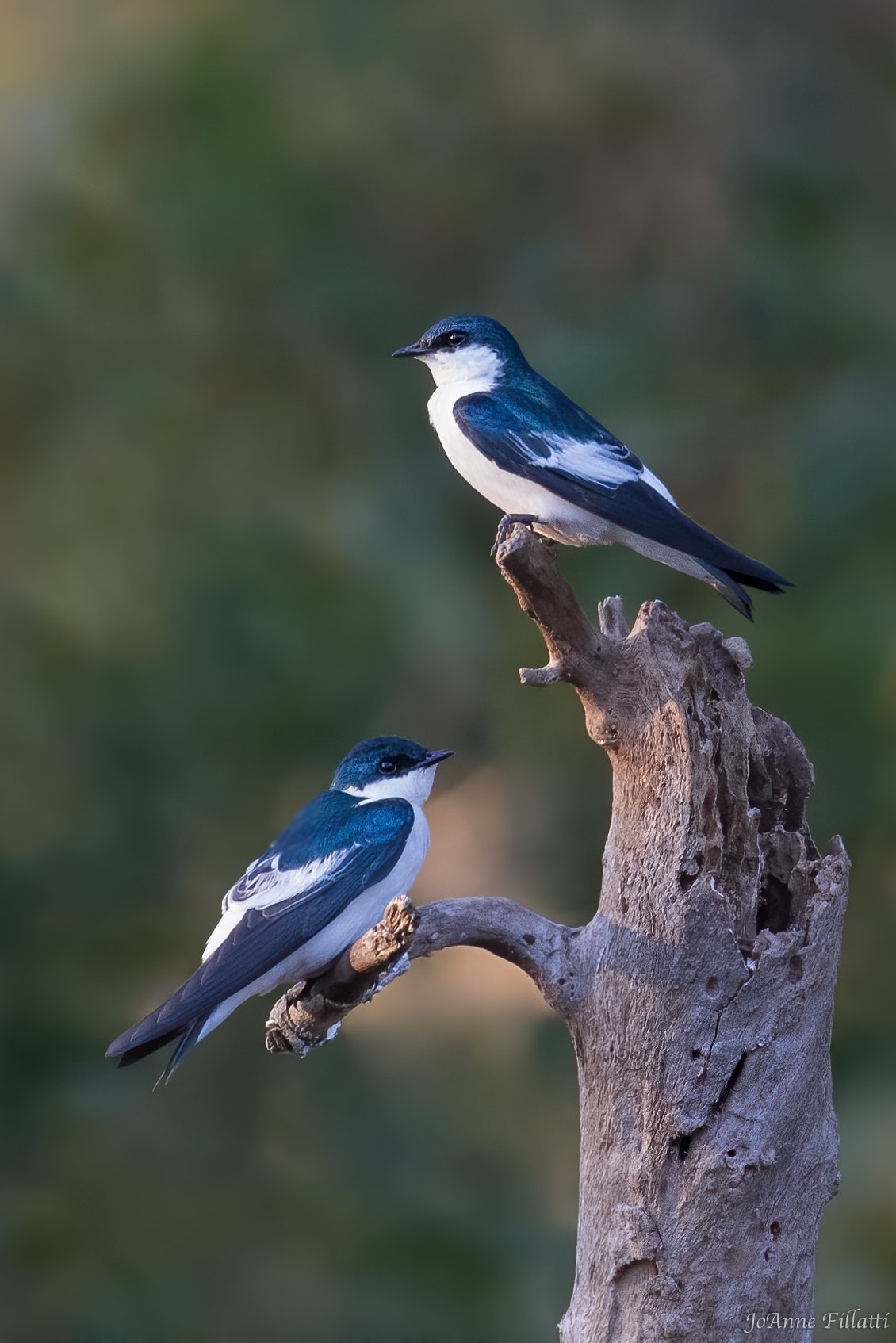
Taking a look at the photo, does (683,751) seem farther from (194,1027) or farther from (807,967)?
(194,1027)

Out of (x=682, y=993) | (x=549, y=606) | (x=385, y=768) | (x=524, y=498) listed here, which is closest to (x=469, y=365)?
(x=524, y=498)

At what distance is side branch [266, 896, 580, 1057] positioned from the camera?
1946 millimetres

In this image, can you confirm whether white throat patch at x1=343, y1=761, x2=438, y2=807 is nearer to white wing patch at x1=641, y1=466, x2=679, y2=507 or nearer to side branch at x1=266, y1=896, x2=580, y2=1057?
side branch at x1=266, y1=896, x2=580, y2=1057

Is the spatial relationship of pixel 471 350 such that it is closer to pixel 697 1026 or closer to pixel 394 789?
pixel 394 789

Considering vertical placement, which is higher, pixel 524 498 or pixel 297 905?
pixel 524 498

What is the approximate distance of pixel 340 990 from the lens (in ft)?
6.80

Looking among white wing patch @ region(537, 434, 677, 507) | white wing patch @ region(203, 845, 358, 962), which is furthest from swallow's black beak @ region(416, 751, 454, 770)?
white wing patch @ region(537, 434, 677, 507)

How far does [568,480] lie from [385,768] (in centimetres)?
50

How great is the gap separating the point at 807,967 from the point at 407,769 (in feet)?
2.11

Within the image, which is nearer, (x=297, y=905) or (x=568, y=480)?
(x=297, y=905)

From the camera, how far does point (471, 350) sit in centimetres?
257

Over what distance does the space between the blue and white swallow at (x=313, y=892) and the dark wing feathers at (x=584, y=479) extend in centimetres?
43

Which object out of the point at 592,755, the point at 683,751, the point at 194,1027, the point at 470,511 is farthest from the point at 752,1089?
Answer: the point at 470,511

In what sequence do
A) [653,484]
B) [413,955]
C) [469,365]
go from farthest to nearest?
[469,365], [653,484], [413,955]
